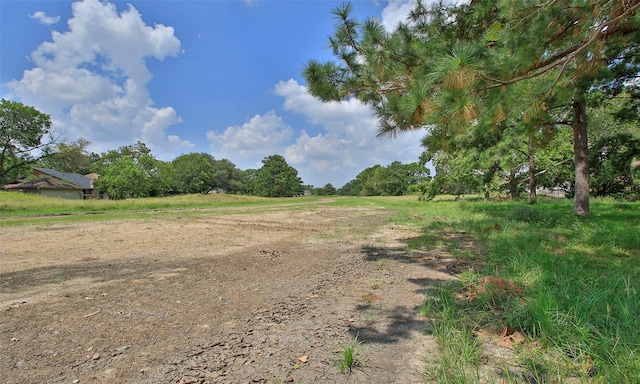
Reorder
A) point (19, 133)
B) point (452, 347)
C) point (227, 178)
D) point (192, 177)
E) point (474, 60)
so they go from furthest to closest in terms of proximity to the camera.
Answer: point (227, 178) → point (192, 177) → point (19, 133) → point (474, 60) → point (452, 347)

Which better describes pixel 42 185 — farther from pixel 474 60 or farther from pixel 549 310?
pixel 549 310

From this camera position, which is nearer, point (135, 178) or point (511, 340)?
point (511, 340)

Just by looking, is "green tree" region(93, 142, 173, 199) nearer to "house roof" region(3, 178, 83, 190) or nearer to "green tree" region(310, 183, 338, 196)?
"house roof" region(3, 178, 83, 190)

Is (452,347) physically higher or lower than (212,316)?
higher

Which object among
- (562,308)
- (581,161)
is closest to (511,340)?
(562,308)

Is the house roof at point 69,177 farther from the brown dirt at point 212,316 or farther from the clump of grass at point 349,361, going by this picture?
the clump of grass at point 349,361

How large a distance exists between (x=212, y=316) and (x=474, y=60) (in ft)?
12.9

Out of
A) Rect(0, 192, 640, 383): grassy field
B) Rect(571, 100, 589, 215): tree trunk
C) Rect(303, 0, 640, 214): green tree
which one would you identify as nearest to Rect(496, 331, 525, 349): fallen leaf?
Rect(0, 192, 640, 383): grassy field

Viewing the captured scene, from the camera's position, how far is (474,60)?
3.33m

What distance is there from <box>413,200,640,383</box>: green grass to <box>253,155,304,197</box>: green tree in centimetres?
5463

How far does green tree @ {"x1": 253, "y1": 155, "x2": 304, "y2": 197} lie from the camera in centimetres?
5866

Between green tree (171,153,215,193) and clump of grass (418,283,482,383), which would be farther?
green tree (171,153,215,193)

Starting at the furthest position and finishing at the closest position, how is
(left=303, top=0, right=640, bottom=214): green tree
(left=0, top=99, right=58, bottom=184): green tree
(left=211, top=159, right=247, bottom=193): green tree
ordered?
1. (left=211, top=159, right=247, bottom=193): green tree
2. (left=0, top=99, right=58, bottom=184): green tree
3. (left=303, top=0, right=640, bottom=214): green tree

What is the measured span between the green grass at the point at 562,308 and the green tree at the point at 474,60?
2.08 metres
